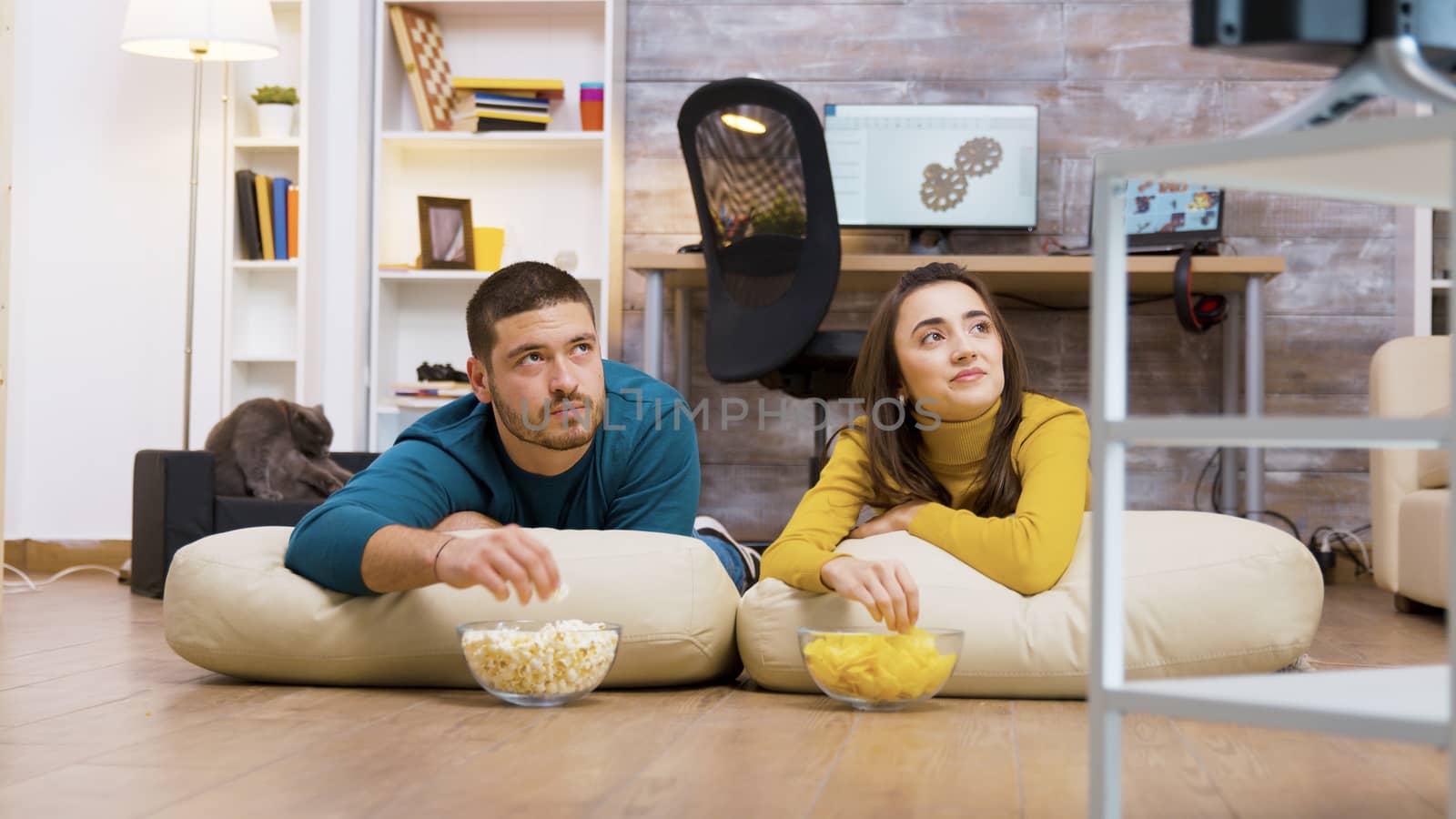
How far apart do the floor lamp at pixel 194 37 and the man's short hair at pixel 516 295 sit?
198cm

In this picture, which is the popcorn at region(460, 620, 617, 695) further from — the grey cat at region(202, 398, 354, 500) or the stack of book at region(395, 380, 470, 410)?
the stack of book at region(395, 380, 470, 410)

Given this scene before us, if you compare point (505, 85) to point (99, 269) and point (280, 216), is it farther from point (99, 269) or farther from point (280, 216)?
point (99, 269)

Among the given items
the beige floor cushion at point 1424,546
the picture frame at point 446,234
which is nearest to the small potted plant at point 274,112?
the picture frame at point 446,234

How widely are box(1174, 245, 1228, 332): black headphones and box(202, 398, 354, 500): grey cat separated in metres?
2.14

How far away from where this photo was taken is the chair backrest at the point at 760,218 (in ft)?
10.5

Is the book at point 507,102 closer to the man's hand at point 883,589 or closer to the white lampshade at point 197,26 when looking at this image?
the white lampshade at point 197,26

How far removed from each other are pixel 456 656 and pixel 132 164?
2.89m

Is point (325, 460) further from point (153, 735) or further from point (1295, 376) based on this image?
point (1295, 376)

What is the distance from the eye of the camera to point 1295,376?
13.5 ft

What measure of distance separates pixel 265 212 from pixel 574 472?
2312 mm

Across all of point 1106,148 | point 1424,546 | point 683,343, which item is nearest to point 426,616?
point 1424,546

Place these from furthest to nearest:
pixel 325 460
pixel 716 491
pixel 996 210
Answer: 1. pixel 716 491
2. pixel 996 210
3. pixel 325 460

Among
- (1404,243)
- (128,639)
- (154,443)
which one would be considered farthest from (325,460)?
(1404,243)

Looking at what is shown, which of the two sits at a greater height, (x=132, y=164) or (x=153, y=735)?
(x=132, y=164)
